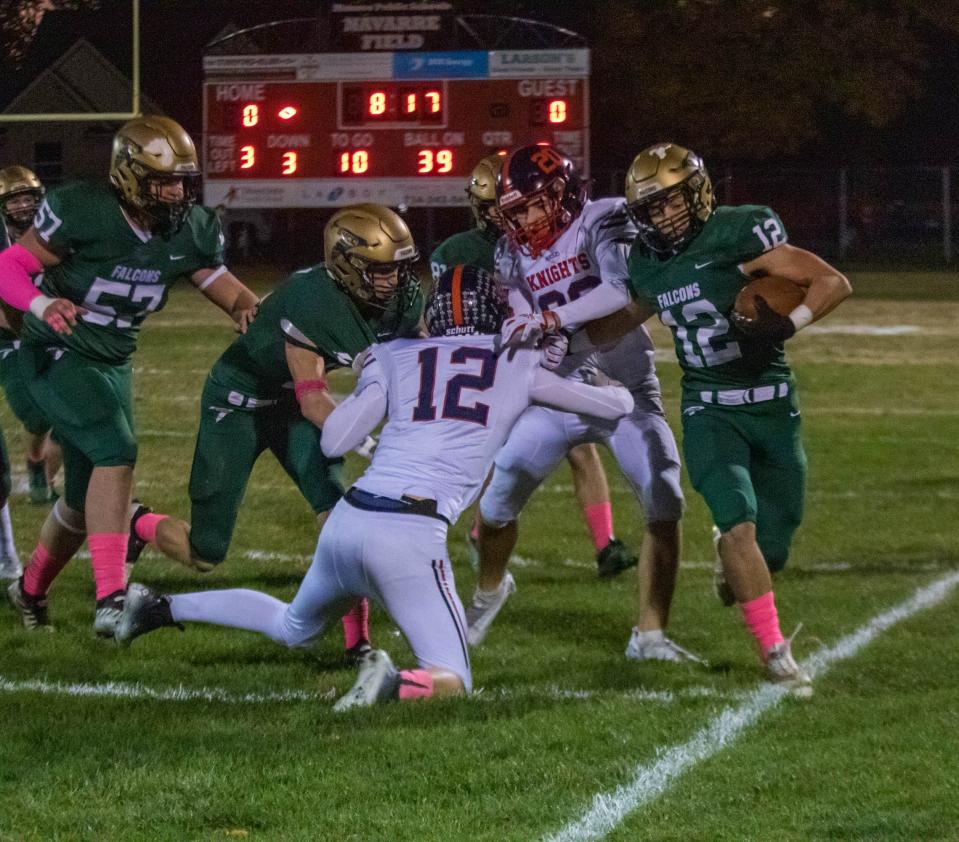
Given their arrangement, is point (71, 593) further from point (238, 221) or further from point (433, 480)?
point (238, 221)

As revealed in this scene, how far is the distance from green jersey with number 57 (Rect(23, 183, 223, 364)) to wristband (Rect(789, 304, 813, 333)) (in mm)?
2088

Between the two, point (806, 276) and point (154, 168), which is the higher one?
point (154, 168)

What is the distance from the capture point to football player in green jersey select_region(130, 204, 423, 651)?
529cm

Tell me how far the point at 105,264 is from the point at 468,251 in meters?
1.45

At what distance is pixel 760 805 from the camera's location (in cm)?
413

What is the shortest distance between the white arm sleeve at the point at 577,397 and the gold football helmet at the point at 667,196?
66 cm

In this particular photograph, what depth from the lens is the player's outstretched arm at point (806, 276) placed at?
5.32 metres

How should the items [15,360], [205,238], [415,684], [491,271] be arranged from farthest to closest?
1. [15,360]
2. [491,271]
3. [205,238]
4. [415,684]

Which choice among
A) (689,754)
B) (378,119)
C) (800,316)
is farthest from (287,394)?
(378,119)

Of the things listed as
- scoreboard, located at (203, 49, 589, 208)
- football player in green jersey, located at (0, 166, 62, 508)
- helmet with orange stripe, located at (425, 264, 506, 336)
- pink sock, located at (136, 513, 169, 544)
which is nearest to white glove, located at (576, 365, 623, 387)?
helmet with orange stripe, located at (425, 264, 506, 336)

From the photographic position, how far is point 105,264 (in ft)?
19.6

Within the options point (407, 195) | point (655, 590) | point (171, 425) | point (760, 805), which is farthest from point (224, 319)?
point (760, 805)

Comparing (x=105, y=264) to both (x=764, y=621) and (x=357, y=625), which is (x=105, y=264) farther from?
(x=764, y=621)

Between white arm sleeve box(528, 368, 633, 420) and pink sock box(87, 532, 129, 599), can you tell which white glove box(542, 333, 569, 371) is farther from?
pink sock box(87, 532, 129, 599)
